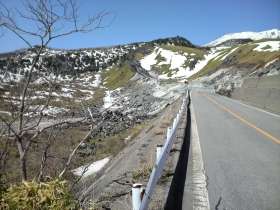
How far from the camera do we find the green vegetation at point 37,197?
4090 mm

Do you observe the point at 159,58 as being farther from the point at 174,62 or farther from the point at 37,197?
the point at 37,197

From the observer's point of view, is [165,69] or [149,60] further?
[149,60]

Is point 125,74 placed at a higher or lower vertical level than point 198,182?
higher

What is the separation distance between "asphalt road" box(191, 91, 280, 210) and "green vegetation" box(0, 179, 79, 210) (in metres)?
2.64

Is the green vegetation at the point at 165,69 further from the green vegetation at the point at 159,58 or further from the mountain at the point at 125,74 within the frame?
the green vegetation at the point at 159,58

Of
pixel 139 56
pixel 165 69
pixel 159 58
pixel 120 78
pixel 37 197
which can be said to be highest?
pixel 139 56

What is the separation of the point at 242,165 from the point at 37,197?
563 cm

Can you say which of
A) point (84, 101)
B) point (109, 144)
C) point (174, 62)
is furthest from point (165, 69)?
point (84, 101)

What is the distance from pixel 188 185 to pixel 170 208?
1.42 meters

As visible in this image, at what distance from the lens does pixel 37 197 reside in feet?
13.8

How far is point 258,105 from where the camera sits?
28219 mm

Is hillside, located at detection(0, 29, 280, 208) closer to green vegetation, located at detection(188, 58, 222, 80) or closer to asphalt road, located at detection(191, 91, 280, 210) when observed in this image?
asphalt road, located at detection(191, 91, 280, 210)

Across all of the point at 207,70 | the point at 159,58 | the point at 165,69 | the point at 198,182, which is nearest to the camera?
the point at 198,182

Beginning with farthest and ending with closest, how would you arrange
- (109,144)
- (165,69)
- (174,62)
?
(174,62), (165,69), (109,144)
